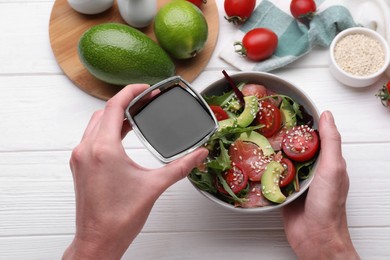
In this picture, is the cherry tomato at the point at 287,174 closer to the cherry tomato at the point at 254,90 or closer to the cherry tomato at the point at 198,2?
the cherry tomato at the point at 254,90

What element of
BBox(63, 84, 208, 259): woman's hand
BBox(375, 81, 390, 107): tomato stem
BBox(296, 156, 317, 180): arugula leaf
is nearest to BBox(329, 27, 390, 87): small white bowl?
BBox(375, 81, 390, 107): tomato stem

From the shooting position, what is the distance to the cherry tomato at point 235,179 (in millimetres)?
1232

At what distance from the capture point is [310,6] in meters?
1.44

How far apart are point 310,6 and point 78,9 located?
60cm

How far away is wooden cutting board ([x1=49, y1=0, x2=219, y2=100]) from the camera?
143 cm

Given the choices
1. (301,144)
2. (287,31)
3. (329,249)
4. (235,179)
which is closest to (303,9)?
(287,31)

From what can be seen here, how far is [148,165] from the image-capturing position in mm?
1422

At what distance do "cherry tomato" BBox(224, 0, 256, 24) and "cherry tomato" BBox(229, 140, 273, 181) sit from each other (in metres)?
0.38

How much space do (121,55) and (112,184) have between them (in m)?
0.41

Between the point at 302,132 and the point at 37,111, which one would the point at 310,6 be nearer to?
the point at 302,132

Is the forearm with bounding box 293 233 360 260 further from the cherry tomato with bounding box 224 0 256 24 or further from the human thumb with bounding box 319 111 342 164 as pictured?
the cherry tomato with bounding box 224 0 256 24

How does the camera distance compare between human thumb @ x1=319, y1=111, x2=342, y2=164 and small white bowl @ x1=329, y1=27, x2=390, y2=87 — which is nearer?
human thumb @ x1=319, y1=111, x2=342, y2=164

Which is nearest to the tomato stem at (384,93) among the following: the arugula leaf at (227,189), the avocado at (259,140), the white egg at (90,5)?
the avocado at (259,140)

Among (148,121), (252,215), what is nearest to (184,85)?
(148,121)
